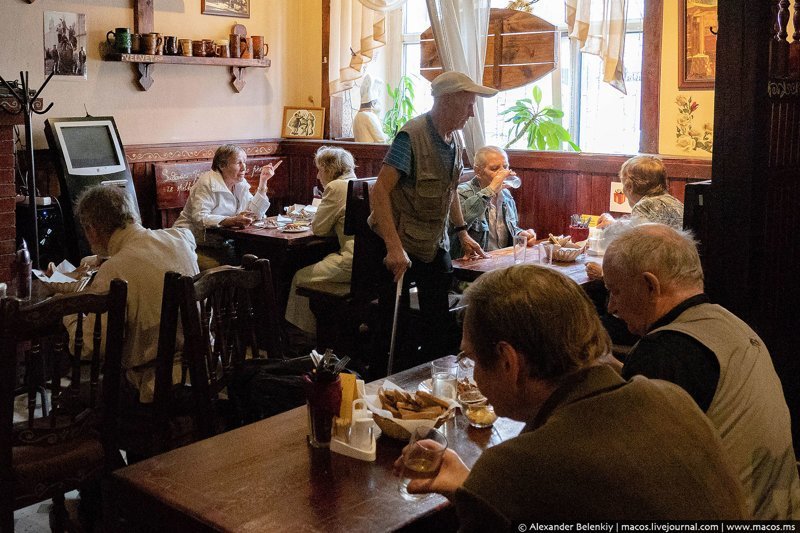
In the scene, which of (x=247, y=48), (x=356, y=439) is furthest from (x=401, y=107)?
(x=356, y=439)

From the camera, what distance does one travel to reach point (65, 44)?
6145 millimetres

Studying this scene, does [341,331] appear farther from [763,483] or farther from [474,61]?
[763,483]

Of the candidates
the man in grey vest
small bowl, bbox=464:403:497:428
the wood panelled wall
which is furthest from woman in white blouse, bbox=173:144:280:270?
the man in grey vest

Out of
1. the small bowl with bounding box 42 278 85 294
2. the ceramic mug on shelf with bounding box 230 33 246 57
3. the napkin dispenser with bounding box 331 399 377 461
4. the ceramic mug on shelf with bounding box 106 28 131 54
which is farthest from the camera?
the ceramic mug on shelf with bounding box 230 33 246 57

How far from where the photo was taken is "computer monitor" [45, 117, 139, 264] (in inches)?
229

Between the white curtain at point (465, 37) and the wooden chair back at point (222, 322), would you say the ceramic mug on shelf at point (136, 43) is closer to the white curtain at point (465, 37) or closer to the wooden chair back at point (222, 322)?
the white curtain at point (465, 37)

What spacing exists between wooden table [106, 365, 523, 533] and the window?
456 cm

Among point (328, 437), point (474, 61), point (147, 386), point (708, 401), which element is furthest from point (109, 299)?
point (474, 61)

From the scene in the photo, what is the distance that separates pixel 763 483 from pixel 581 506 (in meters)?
0.70

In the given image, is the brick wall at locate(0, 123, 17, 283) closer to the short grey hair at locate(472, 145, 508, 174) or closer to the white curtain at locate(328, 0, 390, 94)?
the short grey hair at locate(472, 145, 508, 174)

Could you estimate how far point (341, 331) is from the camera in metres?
4.86

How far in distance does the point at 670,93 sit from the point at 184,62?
11.5 ft

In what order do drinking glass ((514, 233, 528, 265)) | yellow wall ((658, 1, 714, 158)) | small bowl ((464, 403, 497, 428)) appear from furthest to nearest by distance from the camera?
yellow wall ((658, 1, 714, 158)) < drinking glass ((514, 233, 528, 265)) < small bowl ((464, 403, 497, 428))

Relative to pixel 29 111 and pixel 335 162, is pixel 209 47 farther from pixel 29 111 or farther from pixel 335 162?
pixel 335 162
